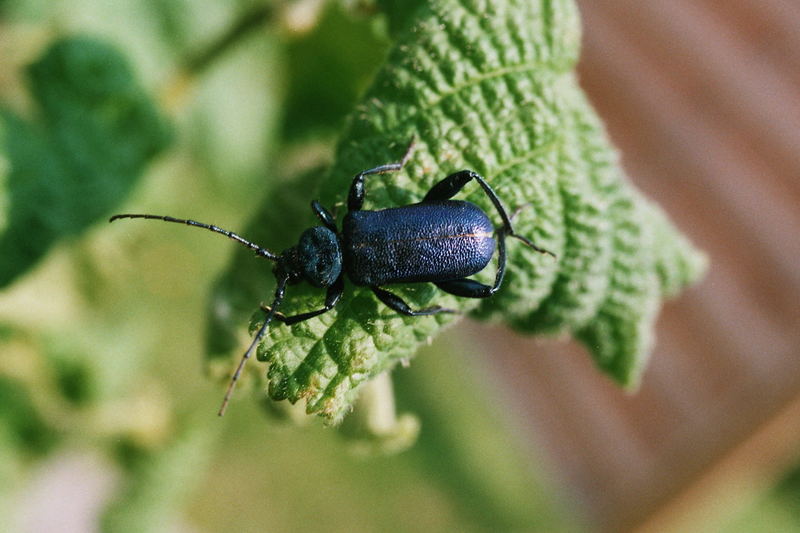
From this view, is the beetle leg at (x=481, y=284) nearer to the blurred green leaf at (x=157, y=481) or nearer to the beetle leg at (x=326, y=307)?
the beetle leg at (x=326, y=307)

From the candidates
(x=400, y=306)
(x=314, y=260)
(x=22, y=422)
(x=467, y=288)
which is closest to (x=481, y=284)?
(x=467, y=288)

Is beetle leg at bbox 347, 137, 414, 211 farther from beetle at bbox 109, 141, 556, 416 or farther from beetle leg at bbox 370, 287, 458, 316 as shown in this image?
beetle leg at bbox 370, 287, 458, 316

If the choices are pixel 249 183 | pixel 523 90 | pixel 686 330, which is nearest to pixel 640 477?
pixel 686 330

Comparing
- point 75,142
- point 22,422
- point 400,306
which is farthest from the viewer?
point 22,422

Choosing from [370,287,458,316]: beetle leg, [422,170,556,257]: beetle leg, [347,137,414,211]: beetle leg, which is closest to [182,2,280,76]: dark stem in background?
[347,137,414,211]: beetle leg

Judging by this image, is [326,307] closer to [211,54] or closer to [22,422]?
[211,54]
